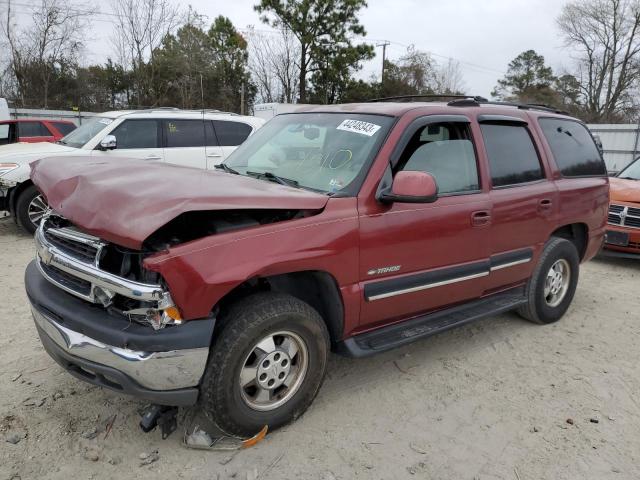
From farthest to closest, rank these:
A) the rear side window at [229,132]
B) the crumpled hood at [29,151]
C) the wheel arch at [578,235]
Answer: the rear side window at [229,132]
the crumpled hood at [29,151]
the wheel arch at [578,235]

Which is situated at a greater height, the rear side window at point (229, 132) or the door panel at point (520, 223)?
the rear side window at point (229, 132)

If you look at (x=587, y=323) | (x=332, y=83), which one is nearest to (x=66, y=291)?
(x=587, y=323)

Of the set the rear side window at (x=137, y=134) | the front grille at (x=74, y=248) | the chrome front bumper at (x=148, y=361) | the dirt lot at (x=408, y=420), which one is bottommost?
the dirt lot at (x=408, y=420)

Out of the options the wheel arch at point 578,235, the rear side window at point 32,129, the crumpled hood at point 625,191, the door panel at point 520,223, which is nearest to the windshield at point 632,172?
the crumpled hood at point 625,191

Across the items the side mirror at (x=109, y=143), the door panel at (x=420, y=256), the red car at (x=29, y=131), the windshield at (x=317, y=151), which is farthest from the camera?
the red car at (x=29, y=131)

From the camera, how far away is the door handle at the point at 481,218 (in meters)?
3.54

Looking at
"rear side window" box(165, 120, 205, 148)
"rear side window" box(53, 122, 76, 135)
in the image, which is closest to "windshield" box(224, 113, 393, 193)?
"rear side window" box(165, 120, 205, 148)

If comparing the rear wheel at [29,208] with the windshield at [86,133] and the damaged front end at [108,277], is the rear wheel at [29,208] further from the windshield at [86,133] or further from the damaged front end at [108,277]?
the damaged front end at [108,277]

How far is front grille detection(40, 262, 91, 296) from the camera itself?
2.58m

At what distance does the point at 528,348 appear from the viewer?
162 inches

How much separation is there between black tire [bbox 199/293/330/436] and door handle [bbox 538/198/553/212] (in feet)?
7.69

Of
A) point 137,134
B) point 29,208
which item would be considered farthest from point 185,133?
point 29,208

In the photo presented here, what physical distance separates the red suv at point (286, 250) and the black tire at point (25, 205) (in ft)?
15.1

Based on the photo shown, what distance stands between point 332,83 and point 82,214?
31853mm
